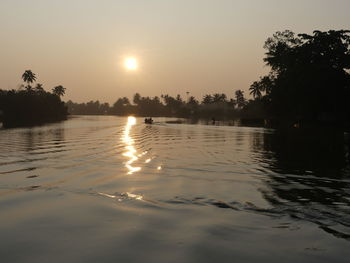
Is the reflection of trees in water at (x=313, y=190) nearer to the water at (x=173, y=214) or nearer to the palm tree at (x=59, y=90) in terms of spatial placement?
the water at (x=173, y=214)

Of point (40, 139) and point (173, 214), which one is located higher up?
point (40, 139)

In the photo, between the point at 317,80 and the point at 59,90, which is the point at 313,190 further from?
the point at 59,90

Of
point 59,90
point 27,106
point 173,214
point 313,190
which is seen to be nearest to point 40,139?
point 313,190

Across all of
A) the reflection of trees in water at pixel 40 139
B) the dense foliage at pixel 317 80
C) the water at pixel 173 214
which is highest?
the dense foliage at pixel 317 80

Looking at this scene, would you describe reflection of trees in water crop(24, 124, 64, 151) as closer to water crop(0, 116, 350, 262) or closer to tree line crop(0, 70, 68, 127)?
water crop(0, 116, 350, 262)

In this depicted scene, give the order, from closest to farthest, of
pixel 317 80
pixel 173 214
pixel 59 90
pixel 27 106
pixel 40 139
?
pixel 173 214 → pixel 40 139 → pixel 317 80 → pixel 27 106 → pixel 59 90

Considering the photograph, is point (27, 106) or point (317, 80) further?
point (27, 106)

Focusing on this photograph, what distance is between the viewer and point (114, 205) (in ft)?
Result: 34.0

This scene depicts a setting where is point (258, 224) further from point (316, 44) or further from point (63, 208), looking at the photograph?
point (316, 44)

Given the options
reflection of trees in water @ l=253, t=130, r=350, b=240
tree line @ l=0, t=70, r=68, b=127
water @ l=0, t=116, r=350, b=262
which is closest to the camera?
water @ l=0, t=116, r=350, b=262

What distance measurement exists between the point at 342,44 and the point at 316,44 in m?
4.15

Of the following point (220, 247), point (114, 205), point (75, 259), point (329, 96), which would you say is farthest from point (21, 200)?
point (329, 96)

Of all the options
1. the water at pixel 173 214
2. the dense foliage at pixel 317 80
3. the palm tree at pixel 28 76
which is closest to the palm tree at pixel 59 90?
the palm tree at pixel 28 76

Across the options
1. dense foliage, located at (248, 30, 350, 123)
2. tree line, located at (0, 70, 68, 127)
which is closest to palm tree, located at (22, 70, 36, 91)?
tree line, located at (0, 70, 68, 127)
